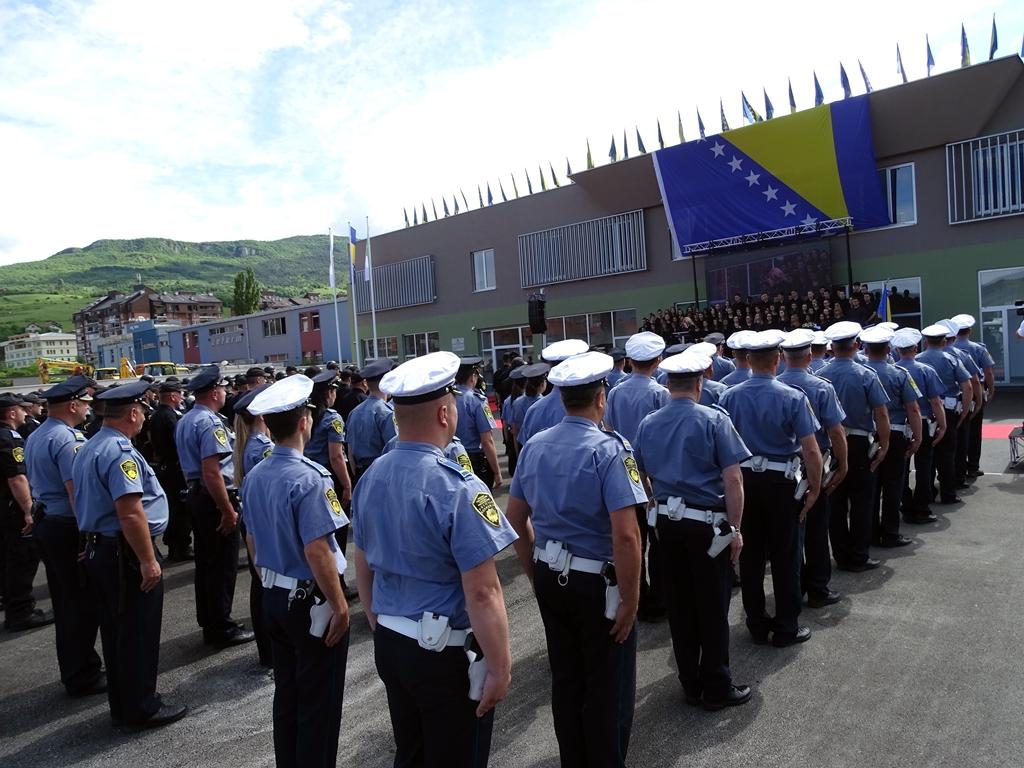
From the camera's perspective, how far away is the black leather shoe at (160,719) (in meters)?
4.07

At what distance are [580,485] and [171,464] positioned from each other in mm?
6568

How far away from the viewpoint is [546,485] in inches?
121

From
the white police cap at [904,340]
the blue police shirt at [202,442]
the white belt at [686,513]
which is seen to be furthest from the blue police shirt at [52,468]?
the white police cap at [904,340]

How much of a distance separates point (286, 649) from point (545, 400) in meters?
3.11

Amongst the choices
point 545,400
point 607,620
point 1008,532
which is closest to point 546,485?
point 607,620

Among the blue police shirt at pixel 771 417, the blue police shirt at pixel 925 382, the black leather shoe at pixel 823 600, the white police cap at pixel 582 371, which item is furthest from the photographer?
the blue police shirt at pixel 925 382

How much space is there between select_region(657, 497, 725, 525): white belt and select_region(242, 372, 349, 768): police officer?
1.84 m

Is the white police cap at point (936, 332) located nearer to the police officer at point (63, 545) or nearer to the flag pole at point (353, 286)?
the police officer at point (63, 545)

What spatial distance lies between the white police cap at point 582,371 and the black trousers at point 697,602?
1221 mm

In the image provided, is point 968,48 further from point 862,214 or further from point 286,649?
point 286,649

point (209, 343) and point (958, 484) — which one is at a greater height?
point (209, 343)

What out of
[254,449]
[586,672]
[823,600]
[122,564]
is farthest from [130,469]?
[823,600]

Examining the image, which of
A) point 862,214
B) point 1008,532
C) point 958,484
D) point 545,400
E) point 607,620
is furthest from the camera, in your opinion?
point 862,214

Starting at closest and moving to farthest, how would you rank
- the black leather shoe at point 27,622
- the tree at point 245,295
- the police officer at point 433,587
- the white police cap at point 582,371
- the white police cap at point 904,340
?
1. the police officer at point 433,587
2. the white police cap at point 582,371
3. the black leather shoe at point 27,622
4. the white police cap at point 904,340
5. the tree at point 245,295
